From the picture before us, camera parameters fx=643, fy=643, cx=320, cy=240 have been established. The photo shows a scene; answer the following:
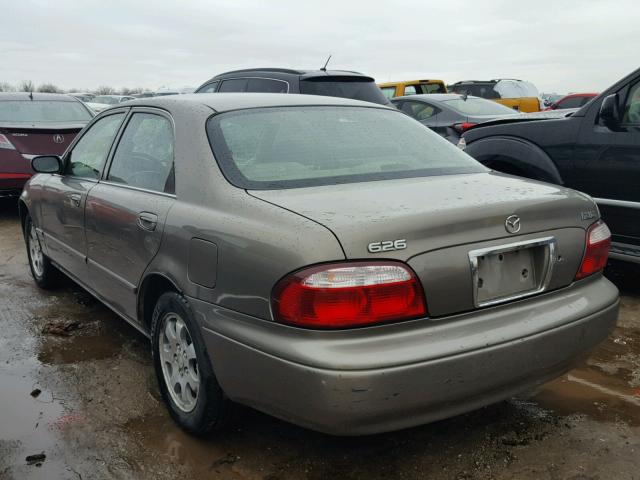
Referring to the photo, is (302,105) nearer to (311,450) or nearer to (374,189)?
(374,189)

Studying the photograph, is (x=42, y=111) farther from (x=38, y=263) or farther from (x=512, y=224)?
(x=512, y=224)

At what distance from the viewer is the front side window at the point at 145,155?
124 inches

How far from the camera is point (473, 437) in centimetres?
284

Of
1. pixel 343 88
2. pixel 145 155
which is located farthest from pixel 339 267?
pixel 343 88

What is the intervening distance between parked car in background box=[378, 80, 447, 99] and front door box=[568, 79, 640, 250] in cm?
1100

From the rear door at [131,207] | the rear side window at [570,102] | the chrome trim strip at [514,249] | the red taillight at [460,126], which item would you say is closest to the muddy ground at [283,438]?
the rear door at [131,207]

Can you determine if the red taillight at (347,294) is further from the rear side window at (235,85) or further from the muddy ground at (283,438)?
the rear side window at (235,85)

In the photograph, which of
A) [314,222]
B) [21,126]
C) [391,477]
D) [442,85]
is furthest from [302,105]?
[442,85]

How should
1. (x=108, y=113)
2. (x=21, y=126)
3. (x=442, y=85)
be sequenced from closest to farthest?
(x=108, y=113) < (x=21, y=126) < (x=442, y=85)

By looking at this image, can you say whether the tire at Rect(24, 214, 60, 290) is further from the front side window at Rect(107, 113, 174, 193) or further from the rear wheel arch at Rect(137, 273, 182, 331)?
the rear wheel arch at Rect(137, 273, 182, 331)

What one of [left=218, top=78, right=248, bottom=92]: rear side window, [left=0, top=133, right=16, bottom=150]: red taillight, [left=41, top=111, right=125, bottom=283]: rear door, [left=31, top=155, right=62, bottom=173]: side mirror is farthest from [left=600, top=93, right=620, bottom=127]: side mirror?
[left=0, top=133, right=16, bottom=150]: red taillight

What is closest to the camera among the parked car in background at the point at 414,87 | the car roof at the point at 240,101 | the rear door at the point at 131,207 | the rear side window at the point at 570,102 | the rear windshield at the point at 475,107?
the rear door at the point at 131,207

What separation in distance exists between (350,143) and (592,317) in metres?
1.32

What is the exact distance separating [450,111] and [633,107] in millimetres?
5702
